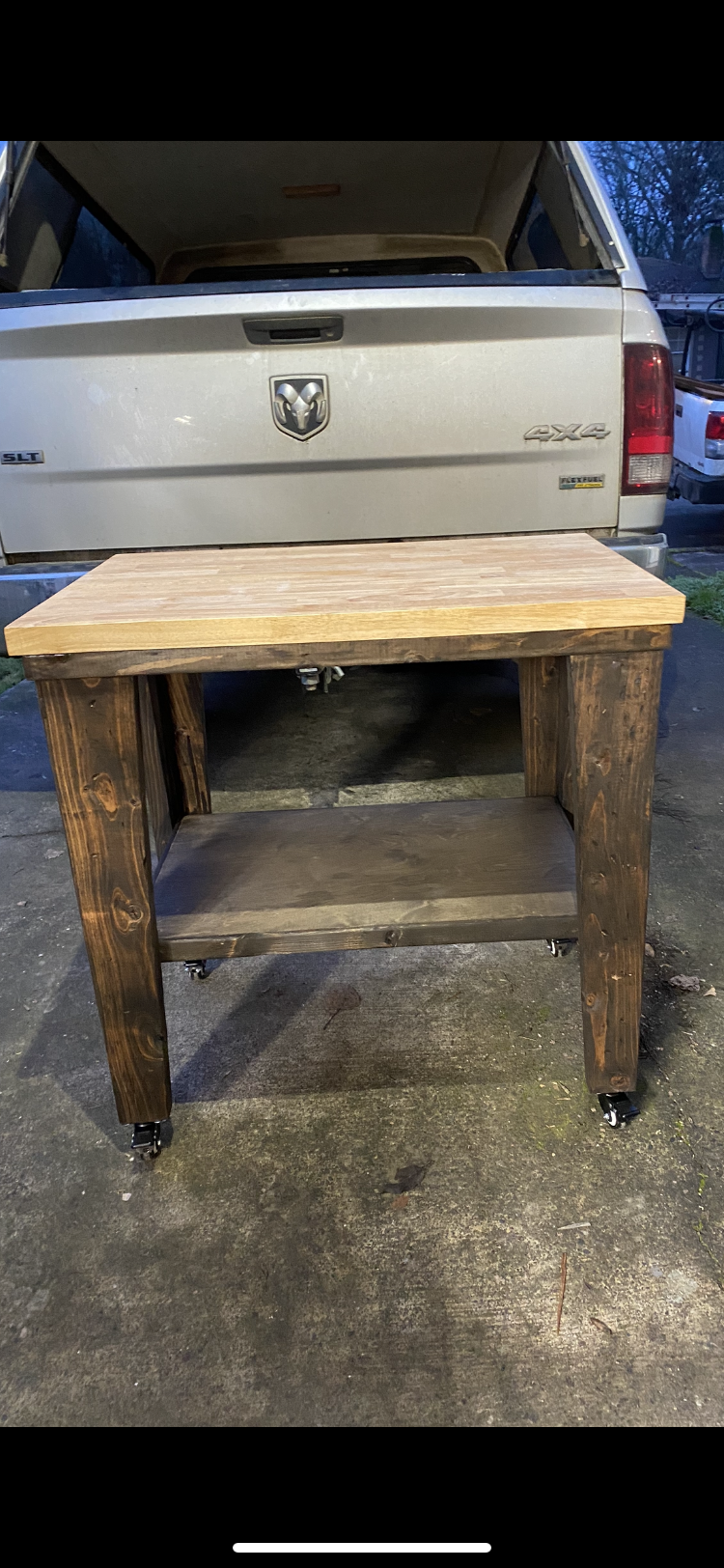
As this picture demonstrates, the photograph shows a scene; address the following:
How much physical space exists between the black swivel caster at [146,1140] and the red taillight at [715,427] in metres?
6.00

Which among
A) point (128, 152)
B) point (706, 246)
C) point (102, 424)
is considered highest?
point (706, 246)

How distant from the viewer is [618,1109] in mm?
1667

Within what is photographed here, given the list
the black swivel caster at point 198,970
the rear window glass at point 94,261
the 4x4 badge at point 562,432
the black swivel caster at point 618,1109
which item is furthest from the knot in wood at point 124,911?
the rear window glass at point 94,261

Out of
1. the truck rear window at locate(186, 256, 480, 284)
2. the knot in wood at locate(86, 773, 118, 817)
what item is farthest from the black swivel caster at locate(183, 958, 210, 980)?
the truck rear window at locate(186, 256, 480, 284)

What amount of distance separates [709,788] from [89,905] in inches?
84.5

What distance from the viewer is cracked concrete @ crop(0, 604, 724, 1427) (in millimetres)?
1261

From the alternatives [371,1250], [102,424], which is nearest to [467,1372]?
[371,1250]

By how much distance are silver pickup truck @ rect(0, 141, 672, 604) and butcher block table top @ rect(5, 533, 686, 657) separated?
916mm

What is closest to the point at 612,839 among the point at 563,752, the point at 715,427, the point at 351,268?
the point at 563,752

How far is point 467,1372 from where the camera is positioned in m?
1.26

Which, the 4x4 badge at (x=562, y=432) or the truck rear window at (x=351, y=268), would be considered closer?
the 4x4 badge at (x=562, y=432)

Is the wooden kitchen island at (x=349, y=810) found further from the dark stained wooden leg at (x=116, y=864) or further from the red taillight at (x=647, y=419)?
the red taillight at (x=647, y=419)

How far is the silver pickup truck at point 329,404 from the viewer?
2393mm

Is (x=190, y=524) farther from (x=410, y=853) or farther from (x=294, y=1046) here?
(x=294, y=1046)
